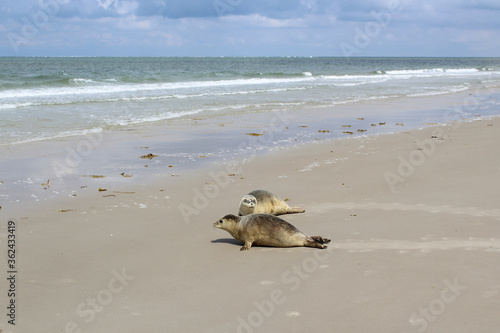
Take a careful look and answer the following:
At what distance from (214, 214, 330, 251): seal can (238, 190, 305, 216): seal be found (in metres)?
0.75

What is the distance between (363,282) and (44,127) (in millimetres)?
13155

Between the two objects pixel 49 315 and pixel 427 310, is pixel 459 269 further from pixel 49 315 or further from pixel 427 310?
pixel 49 315

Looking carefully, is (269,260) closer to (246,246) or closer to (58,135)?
(246,246)

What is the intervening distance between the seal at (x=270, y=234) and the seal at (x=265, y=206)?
0.75m

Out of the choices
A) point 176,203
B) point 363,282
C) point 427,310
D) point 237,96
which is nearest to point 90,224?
point 176,203

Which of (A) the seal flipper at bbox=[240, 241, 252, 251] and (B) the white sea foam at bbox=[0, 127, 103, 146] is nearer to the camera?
(A) the seal flipper at bbox=[240, 241, 252, 251]

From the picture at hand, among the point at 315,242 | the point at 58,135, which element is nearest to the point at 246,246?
the point at 315,242

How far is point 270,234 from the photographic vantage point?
5930 millimetres

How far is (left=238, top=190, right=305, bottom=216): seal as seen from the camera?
271 inches

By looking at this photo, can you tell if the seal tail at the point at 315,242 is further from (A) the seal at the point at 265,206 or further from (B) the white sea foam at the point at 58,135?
(B) the white sea foam at the point at 58,135

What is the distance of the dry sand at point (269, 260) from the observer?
418 centimetres

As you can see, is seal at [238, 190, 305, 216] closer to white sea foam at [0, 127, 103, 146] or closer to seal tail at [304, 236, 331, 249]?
seal tail at [304, 236, 331, 249]

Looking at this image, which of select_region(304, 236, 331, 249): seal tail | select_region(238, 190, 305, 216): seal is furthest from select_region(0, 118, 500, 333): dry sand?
select_region(238, 190, 305, 216): seal

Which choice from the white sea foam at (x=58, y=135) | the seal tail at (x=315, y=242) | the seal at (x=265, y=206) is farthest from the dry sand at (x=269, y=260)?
the white sea foam at (x=58, y=135)
